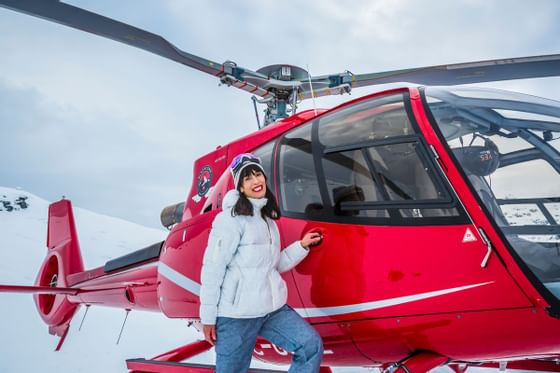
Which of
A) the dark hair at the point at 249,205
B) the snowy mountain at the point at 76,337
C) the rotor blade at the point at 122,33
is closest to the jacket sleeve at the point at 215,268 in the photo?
the dark hair at the point at 249,205

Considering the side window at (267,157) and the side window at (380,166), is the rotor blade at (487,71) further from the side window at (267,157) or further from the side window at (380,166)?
the side window at (267,157)

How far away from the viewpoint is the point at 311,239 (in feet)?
7.25

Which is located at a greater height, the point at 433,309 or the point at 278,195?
the point at 278,195

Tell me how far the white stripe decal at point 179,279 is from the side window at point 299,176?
95 cm

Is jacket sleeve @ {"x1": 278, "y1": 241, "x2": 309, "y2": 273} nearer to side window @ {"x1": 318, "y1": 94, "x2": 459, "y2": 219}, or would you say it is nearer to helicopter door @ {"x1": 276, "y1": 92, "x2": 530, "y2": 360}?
helicopter door @ {"x1": 276, "y1": 92, "x2": 530, "y2": 360}

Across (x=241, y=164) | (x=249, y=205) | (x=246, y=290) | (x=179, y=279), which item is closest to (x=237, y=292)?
(x=246, y=290)

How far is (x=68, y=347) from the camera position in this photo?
6426 millimetres

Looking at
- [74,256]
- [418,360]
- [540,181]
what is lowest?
[418,360]

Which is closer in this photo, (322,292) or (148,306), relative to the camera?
(322,292)

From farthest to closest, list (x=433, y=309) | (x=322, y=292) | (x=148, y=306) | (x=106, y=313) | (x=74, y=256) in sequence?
(x=106, y=313), (x=74, y=256), (x=148, y=306), (x=322, y=292), (x=433, y=309)

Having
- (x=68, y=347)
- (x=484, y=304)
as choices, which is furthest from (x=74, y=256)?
(x=484, y=304)

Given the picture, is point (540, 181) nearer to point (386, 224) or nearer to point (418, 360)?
point (386, 224)

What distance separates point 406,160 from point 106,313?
8360 millimetres

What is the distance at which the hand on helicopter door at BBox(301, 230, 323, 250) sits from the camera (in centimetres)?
221
